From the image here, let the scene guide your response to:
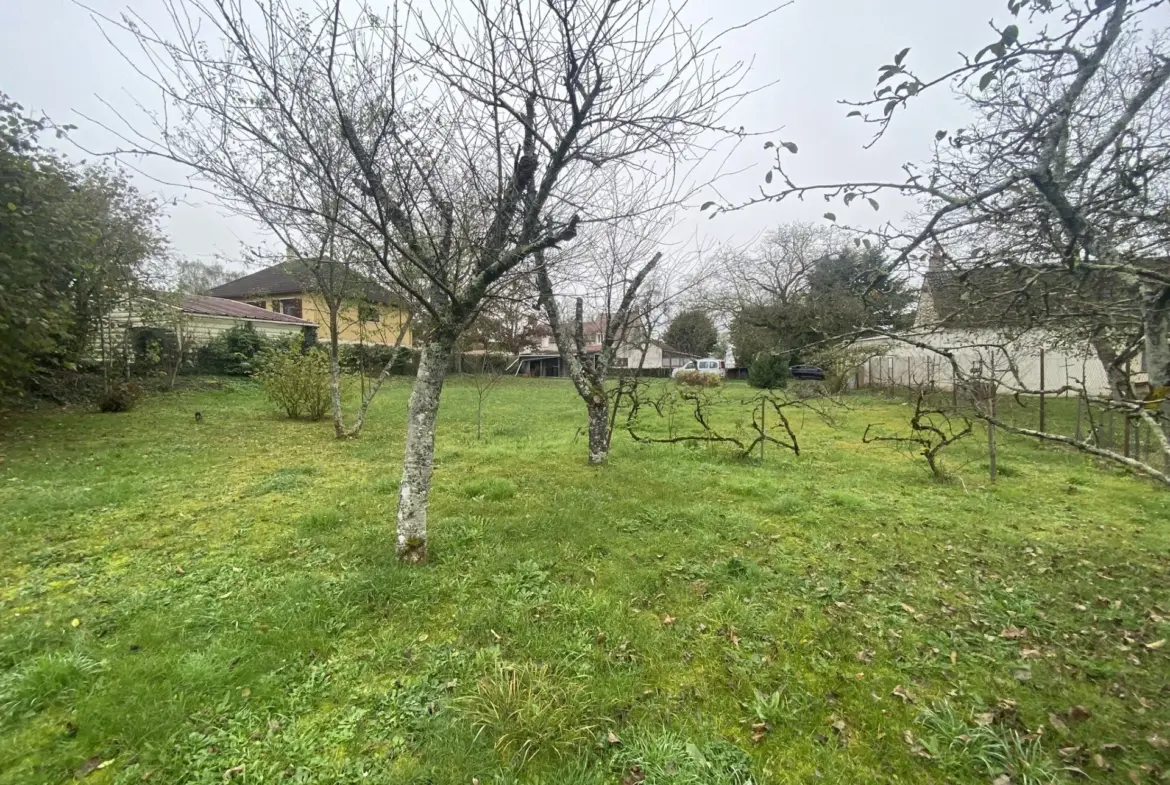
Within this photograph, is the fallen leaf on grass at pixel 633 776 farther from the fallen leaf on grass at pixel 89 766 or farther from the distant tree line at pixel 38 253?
the distant tree line at pixel 38 253

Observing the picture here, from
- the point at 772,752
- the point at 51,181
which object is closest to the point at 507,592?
the point at 772,752

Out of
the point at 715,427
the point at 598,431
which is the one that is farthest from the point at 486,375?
the point at 598,431

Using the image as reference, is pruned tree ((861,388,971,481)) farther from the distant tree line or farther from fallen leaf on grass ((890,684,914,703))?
the distant tree line

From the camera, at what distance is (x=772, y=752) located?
2.04m

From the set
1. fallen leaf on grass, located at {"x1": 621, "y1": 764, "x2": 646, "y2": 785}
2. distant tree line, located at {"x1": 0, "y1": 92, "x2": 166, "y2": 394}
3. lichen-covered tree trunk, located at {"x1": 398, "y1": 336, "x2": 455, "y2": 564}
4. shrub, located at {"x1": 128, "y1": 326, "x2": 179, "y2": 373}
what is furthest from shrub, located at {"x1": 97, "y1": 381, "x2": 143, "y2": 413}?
fallen leaf on grass, located at {"x1": 621, "y1": 764, "x2": 646, "y2": 785}

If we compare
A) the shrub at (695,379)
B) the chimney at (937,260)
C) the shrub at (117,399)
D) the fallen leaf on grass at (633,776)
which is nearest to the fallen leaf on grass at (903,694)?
the fallen leaf on grass at (633,776)

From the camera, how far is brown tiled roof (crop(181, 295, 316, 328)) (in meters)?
17.2

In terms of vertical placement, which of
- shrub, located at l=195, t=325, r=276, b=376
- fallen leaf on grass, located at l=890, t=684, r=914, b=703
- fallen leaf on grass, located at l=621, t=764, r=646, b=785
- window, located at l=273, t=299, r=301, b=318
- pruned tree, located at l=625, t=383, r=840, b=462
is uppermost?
window, located at l=273, t=299, r=301, b=318

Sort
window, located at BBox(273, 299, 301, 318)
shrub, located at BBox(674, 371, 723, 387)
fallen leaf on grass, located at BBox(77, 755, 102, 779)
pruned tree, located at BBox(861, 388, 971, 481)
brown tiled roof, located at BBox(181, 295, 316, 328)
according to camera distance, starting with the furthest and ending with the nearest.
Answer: window, located at BBox(273, 299, 301, 318), shrub, located at BBox(674, 371, 723, 387), brown tiled roof, located at BBox(181, 295, 316, 328), pruned tree, located at BBox(861, 388, 971, 481), fallen leaf on grass, located at BBox(77, 755, 102, 779)

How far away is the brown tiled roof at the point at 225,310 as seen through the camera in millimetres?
17219

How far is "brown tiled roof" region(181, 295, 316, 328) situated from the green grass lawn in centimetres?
1426

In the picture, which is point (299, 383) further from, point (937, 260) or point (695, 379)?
point (695, 379)

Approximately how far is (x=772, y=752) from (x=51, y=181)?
12534 mm

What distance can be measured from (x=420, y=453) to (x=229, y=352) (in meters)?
18.0
